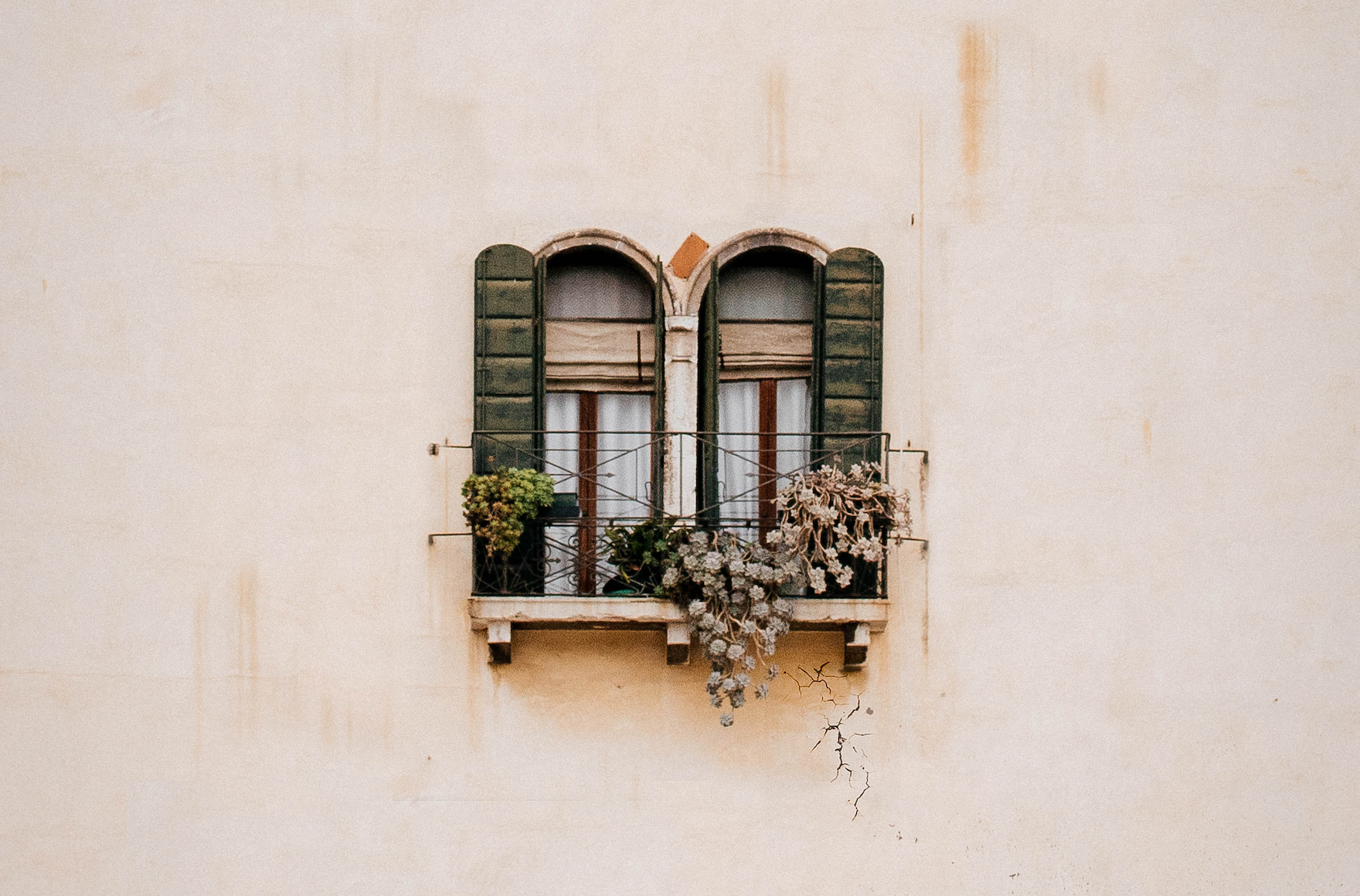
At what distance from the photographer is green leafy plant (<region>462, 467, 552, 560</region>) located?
6.36 meters

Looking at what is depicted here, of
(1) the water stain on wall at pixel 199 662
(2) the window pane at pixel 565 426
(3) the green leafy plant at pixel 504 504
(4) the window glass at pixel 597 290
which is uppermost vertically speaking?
(4) the window glass at pixel 597 290

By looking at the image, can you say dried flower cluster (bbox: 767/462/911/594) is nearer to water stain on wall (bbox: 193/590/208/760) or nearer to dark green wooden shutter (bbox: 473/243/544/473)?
dark green wooden shutter (bbox: 473/243/544/473)

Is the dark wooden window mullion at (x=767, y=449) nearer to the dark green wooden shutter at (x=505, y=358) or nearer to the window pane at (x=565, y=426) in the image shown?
the window pane at (x=565, y=426)

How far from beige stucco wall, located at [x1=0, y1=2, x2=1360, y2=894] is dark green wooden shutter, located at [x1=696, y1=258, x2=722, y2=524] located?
346 millimetres

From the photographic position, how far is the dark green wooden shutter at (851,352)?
673 cm

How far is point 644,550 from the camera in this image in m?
6.48

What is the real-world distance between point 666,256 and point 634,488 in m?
1.03

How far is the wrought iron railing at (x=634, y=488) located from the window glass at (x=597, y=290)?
21.5 inches

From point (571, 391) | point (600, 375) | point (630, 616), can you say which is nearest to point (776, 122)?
point (600, 375)

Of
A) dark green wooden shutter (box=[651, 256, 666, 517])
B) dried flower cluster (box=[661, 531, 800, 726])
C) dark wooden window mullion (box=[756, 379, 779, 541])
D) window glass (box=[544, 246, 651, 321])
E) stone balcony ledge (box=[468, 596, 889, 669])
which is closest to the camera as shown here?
dried flower cluster (box=[661, 531, 800, 726])

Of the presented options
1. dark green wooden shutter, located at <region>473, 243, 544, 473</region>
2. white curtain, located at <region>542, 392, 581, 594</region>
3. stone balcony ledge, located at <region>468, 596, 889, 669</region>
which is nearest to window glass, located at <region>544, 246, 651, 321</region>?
dark green wooden shutter, located at <region>473, 243, 544, 473</region>

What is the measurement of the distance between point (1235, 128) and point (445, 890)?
478 centimetres

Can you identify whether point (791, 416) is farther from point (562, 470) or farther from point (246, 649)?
point (246, 649)

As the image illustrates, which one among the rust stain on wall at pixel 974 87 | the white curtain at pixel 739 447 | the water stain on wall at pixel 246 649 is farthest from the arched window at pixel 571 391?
the rust stain on wall at pixel 974 87
